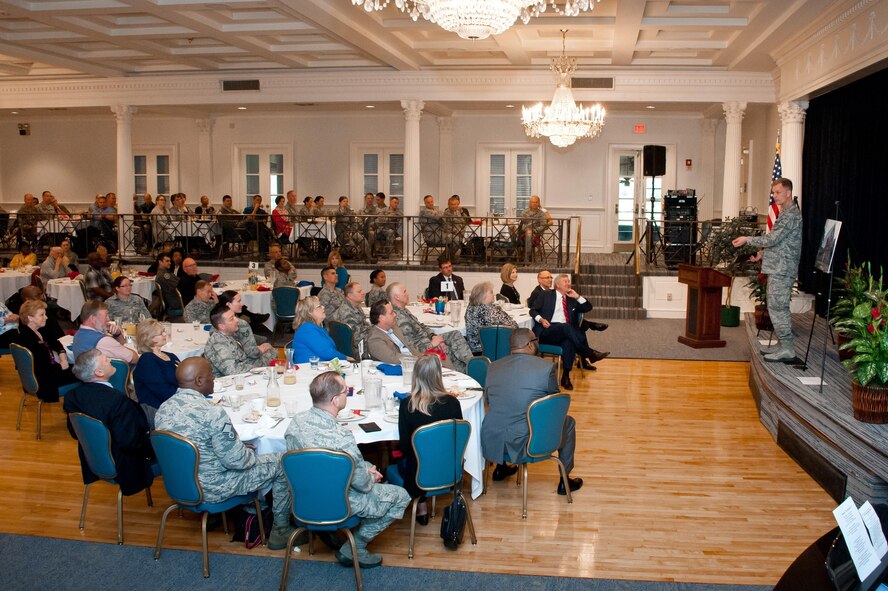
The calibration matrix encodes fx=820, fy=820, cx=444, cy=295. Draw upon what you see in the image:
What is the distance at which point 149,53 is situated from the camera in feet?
43.8

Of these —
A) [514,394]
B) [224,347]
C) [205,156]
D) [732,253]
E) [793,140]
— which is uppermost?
[205,156]

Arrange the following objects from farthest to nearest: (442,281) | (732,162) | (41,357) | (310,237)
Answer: (310,237), (732,162), (442,281), (41,357)

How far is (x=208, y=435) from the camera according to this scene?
15.3 feet

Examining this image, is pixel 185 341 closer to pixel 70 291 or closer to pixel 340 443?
pixel 340 443

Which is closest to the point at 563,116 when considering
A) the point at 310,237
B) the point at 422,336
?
the point at 310,237

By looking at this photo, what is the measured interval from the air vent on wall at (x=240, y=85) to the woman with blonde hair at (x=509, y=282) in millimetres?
7589

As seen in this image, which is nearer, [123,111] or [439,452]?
[439,452]

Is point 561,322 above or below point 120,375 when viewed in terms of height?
above

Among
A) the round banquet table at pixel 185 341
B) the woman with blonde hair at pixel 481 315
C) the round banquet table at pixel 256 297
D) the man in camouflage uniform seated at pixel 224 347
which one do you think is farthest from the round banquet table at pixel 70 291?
the woman with blonde hair at pixel 481 315

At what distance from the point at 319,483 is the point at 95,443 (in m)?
1.60

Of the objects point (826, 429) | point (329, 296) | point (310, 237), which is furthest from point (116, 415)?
point (310, 237)

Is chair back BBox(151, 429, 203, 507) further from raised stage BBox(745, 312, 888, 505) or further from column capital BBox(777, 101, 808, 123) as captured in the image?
column capital BBox(777, 101, 808, 123)

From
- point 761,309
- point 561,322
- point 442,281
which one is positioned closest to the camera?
point 561,322

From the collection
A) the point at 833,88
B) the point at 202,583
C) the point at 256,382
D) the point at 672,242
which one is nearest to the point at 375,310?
the point at 256,382
